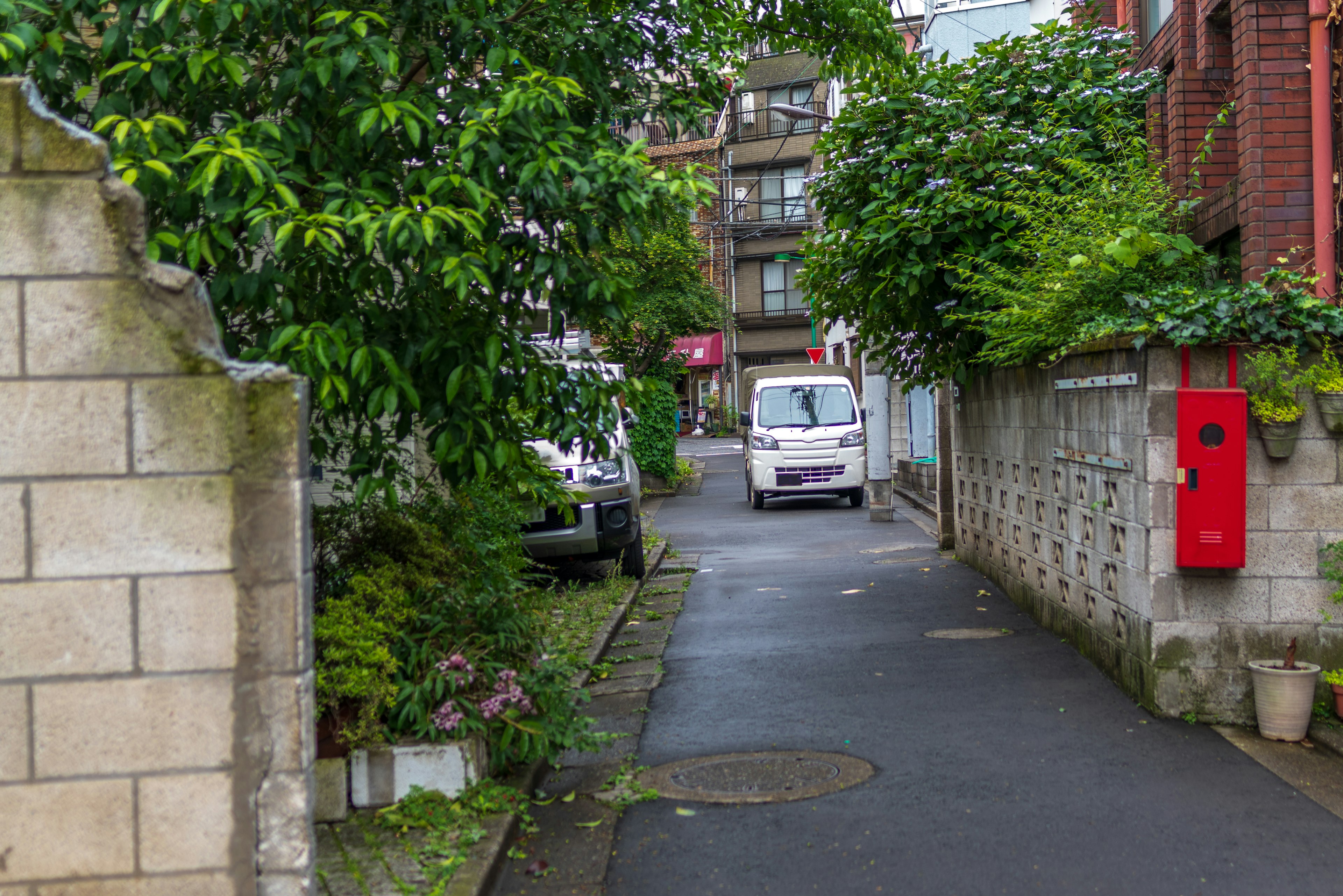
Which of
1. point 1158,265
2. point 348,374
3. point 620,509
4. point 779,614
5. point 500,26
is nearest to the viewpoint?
point 348,374

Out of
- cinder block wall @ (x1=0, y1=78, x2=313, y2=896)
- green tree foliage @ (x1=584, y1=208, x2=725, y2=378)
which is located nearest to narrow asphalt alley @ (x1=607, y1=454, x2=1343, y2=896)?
cinder block wall @ (x1=0, y1=78, x2=313, y2=896)

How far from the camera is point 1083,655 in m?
8.20

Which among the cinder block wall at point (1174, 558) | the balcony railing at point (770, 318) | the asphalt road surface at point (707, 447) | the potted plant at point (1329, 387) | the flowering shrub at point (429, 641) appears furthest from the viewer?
the balcony railing at point (770, 318)

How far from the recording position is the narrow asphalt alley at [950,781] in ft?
15.1

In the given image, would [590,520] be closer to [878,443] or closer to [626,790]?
[626,790]

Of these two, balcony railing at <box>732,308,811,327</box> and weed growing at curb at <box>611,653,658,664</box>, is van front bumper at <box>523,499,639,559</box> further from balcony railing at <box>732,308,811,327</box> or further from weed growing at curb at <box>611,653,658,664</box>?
balcony railing at <box>732,308,811,327</box>

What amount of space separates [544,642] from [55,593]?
3.33 m

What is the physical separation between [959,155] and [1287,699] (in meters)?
5.58

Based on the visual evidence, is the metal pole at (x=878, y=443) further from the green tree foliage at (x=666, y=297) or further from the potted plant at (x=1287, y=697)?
the potted plant at (x=1287, y=697)

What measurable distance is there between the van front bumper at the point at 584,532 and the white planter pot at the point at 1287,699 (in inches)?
283

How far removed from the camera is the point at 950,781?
5.71 metres

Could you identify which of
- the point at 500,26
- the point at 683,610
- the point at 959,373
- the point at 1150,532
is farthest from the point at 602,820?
the point at 959,373

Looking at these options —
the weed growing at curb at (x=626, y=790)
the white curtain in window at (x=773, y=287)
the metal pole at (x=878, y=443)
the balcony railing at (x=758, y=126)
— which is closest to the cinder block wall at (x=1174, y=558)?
the weed growing at curb at (x=626, y=790)

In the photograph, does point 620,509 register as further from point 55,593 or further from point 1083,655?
point 55,593
